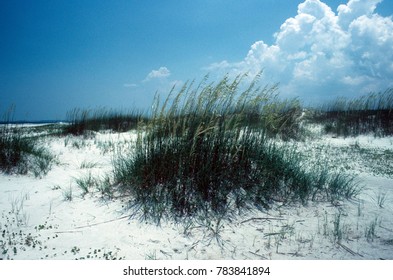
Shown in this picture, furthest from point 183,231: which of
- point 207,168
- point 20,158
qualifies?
point 20,158

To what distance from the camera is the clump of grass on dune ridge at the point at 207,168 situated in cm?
358

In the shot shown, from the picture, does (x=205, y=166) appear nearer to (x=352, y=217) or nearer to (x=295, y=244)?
(x=295, y=244)

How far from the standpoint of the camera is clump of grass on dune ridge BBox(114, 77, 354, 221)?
3.58 meters

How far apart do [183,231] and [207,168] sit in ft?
3.09

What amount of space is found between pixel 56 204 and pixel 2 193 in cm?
116

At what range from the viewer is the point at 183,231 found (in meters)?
3.12

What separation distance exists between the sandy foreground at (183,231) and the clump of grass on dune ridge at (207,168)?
244 mm

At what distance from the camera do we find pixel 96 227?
3.18 metres

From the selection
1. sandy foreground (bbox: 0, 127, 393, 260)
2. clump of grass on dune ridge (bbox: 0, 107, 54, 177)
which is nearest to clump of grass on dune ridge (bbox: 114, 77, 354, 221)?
sandy foreground (bbox: 0, 127, 393, 260)

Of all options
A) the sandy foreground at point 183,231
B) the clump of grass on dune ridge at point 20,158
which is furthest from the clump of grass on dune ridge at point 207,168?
the clump of grass on dune ridge at point 20,158

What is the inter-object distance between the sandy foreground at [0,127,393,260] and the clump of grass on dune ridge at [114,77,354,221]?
0.80 feet

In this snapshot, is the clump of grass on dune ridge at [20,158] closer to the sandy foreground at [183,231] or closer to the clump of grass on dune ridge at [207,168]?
the sandy foreground at [183,231]

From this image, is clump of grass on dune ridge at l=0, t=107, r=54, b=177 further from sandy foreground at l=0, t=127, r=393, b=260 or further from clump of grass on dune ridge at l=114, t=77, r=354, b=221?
clump of grass on dune ridge at l=114, t=77, r=354, b=221
